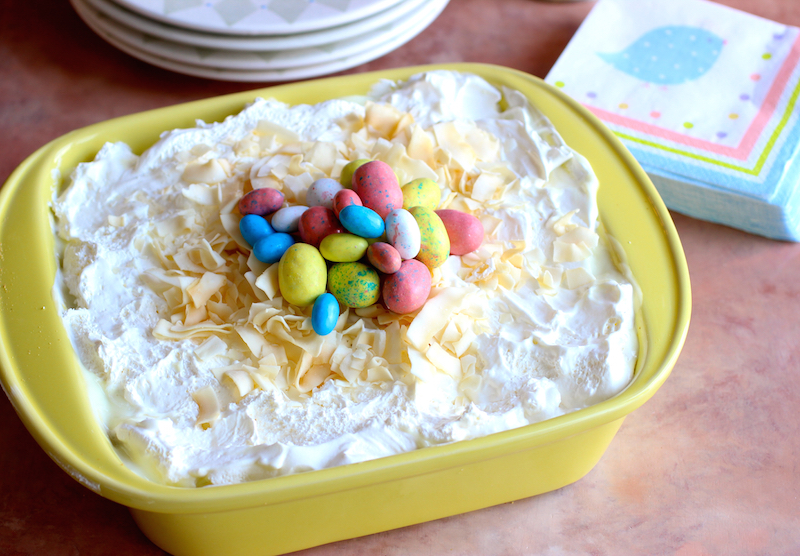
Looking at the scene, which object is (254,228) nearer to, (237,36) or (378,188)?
(378,188)

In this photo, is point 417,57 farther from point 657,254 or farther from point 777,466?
point 777,466

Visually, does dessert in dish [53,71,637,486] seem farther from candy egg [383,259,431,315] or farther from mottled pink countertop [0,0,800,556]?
mottled pink countertop [0,0,800,556]

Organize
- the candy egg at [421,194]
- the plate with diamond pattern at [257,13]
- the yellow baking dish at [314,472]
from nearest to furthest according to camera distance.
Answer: the yellow baking dish at [314,472] → the candy egg at [421,194] → the plate with diamond pattern at [257,13]

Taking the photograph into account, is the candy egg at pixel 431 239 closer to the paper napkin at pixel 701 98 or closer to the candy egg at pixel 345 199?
the candy egg at pixel 345 199

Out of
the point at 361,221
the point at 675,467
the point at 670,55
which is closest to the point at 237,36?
the point at 361,221

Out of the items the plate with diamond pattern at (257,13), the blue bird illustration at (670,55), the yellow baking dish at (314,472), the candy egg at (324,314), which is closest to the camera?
the yellow baking dish at (314,472)

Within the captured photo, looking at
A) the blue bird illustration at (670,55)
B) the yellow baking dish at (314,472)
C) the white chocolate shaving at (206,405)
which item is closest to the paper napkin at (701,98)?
the blue bird illustration at (670,55)

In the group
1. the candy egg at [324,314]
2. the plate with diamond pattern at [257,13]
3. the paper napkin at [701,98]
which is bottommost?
the paper napkin at [701,98]

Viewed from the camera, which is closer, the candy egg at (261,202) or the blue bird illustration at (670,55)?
the candy egg at (261,202)
